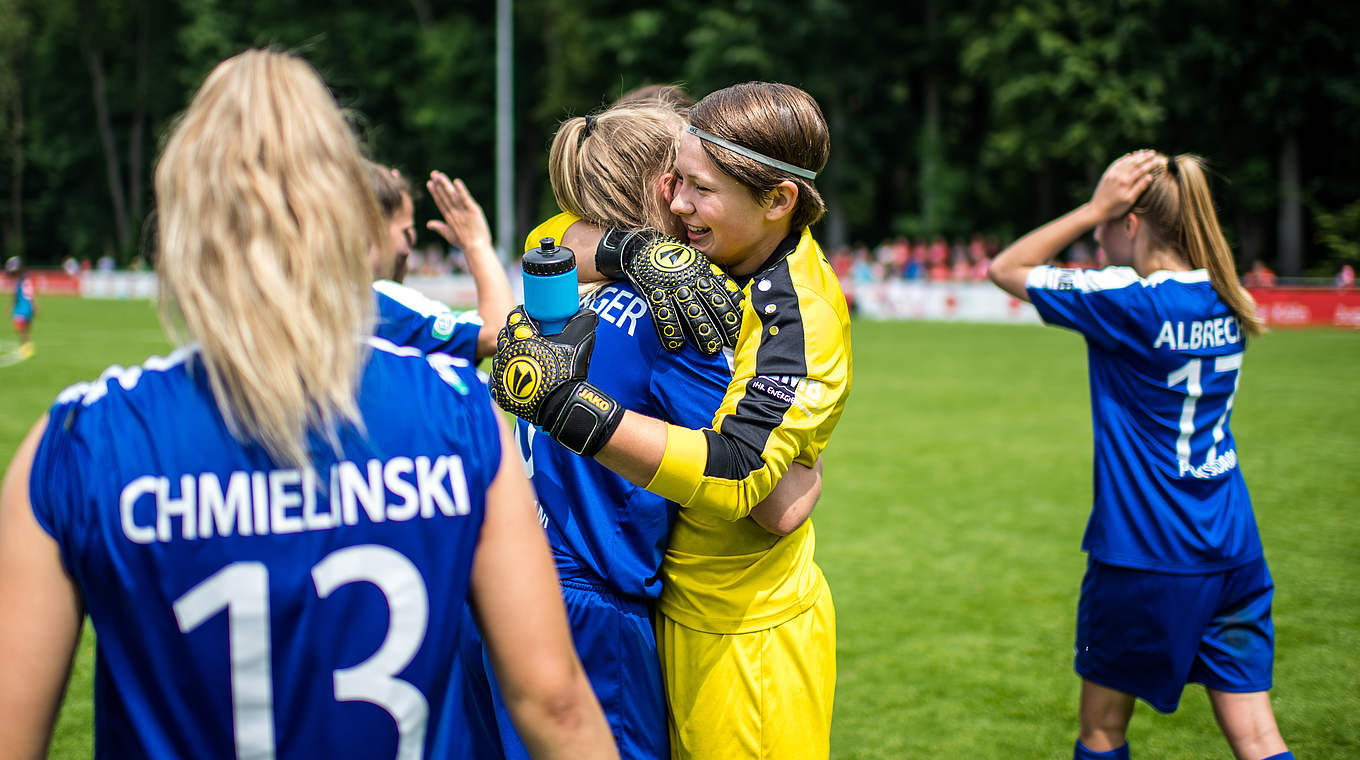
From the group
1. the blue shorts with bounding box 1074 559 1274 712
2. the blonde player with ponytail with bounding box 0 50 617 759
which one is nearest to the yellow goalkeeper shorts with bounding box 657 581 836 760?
the blonde player with ponytail with bounding box 0 50 617 759

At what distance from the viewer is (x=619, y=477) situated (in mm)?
2303

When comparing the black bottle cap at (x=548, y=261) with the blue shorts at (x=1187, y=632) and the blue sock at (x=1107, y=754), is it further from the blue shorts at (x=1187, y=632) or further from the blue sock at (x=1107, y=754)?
the blue sock at (x=1107, y=754)

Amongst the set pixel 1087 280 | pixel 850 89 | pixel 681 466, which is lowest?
pixel 681 466

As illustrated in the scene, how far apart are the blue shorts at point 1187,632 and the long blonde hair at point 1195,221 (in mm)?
832

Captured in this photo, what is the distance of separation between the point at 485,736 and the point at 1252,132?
1450 inches

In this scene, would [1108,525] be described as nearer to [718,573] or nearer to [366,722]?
[718,573]

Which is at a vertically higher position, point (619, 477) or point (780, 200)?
point (780, 200)

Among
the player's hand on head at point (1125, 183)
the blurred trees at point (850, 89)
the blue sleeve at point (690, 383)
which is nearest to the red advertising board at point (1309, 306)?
the blurred trees at point (850, 89)

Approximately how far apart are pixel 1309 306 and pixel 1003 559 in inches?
787

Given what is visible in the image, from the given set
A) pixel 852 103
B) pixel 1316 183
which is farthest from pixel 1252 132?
pixel 852 103

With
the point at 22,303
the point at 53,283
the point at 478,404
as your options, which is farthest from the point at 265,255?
the point at 53,283

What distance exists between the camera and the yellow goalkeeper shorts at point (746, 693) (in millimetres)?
2264

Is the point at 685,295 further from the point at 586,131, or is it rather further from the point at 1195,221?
the point at 1195,221

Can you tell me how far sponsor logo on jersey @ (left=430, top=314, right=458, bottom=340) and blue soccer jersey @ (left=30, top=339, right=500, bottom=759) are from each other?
1.56 m
